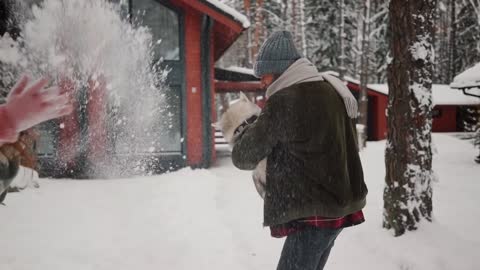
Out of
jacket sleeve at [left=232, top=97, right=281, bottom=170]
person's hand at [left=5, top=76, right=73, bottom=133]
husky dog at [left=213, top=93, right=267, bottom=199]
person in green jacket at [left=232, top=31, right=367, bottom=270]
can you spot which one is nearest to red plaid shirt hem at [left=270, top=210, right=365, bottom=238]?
person in green jacket at [left=232, top=31, right=367, bottom=270]

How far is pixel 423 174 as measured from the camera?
437 centimetres

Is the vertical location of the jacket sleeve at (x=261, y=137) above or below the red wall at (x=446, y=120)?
above

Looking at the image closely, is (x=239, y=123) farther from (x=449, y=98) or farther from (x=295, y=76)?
(x=449, y=98)

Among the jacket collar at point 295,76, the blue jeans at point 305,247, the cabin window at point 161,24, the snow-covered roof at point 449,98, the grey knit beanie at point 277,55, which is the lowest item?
the blue jeans at point 305,247

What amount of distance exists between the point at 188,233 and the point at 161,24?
773 centimetres

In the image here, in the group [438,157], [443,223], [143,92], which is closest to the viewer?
[443,223]

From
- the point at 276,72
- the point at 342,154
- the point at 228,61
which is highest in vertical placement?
the point at 228,61

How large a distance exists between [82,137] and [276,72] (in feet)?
31.4

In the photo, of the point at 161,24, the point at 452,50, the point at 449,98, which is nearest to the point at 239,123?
the point at 161,24

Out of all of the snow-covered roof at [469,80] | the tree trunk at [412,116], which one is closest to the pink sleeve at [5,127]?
the tree trunk at [412,116]

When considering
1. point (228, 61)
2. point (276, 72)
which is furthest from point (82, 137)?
point (228, 61)

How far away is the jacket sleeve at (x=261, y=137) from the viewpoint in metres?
1.95

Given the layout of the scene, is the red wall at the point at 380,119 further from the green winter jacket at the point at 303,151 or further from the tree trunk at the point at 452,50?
the green winter jacket at the point at 303,151

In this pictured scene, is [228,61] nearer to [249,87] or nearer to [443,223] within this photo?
[249,87]
